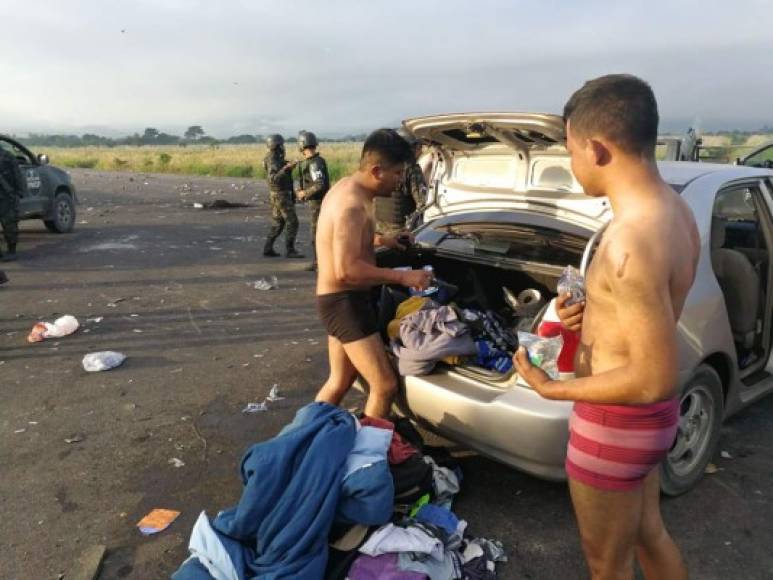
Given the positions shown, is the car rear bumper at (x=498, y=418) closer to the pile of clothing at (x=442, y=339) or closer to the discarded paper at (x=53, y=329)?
the pile of clothing at (x=442, y=339)

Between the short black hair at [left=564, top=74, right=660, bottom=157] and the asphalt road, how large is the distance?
195 centimetres

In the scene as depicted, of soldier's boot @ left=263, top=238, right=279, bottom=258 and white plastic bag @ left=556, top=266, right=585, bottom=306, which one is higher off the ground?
white plastic bag @ left=556, top=266, right=585, bottom=306

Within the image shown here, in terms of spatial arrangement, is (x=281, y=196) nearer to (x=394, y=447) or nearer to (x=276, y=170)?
(x=276, y=170)

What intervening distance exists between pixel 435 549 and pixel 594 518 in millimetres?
801

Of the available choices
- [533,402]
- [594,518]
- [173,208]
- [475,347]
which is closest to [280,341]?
[475,347]

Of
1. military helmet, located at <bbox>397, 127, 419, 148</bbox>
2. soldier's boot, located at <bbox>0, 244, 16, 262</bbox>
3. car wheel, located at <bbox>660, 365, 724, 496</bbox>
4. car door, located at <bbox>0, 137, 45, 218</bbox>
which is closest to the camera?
car wheel, located at <bbox>660, 365, 724, 496</bbox>

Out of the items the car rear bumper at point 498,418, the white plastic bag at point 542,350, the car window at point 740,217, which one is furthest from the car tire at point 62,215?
the white plastic bag at point 542,350

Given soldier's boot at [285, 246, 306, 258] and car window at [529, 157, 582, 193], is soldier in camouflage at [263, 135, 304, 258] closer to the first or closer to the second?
soldier's boot at [285, 246, 306, 258]

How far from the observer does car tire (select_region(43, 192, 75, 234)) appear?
11.9 m

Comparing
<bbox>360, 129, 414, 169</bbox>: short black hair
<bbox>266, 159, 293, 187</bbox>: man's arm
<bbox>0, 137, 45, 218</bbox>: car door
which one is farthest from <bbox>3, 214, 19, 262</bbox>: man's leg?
<bbox>360, 129, 414, 169</bbox>: short black hair

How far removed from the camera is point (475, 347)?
3.30 m

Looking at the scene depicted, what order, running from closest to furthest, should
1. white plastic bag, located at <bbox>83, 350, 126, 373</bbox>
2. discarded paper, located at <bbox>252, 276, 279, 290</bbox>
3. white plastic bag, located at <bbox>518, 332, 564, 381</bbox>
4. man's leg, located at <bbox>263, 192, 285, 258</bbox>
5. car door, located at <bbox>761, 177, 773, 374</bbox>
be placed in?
white plastic bag, located at <bbox>518, 332, 564, 381</bbox> < car door, located at <bbox>761, 177, 773, 374</bbox> < white plastic bag, located at <bbox>83, 350, 126, 373</bbox> < discarded paper, located at <bbox>252, 276, 279, 290</bbox> < man's leg, located at <bbox>263, 192, 285, 258</bbox>

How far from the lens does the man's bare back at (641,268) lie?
1.63 m

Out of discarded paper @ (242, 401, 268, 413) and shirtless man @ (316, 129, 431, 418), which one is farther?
discarded paper @ (242, 401, 268, 413)
